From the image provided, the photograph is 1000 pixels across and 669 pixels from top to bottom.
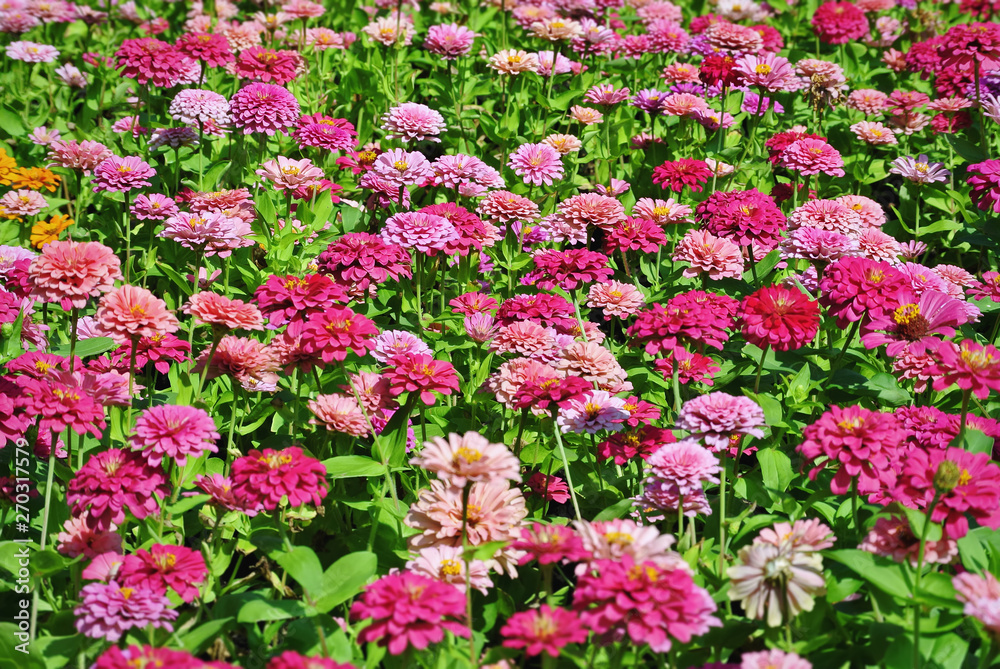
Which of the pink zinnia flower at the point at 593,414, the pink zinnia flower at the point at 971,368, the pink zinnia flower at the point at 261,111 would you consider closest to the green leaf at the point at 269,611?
the pink zinnia flower at the point at 593,414

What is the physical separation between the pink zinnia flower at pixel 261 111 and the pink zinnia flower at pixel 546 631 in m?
2.36

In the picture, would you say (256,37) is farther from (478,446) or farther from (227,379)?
(478,446)

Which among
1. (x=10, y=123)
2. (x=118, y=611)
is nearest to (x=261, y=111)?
(x=10, y=123)

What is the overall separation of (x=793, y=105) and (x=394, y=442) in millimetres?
3451

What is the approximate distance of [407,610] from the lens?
A: 5.34 feet

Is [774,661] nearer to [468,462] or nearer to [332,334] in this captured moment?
[468,462]

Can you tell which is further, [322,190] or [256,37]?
[256,37]

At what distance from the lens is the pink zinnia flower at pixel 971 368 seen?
2059 mm

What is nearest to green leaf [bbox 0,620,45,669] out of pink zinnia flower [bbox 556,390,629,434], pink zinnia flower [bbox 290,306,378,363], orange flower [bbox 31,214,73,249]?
pink zinnia flower [bbox 290,306,378,363]

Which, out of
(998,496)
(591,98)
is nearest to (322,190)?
(591,98)

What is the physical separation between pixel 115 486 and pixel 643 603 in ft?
3.95

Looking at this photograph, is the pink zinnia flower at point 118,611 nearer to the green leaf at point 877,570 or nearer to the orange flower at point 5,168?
the green leaf at point 877,570

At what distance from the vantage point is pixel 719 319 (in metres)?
2.44

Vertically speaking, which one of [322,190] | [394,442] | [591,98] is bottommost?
[394,442]
